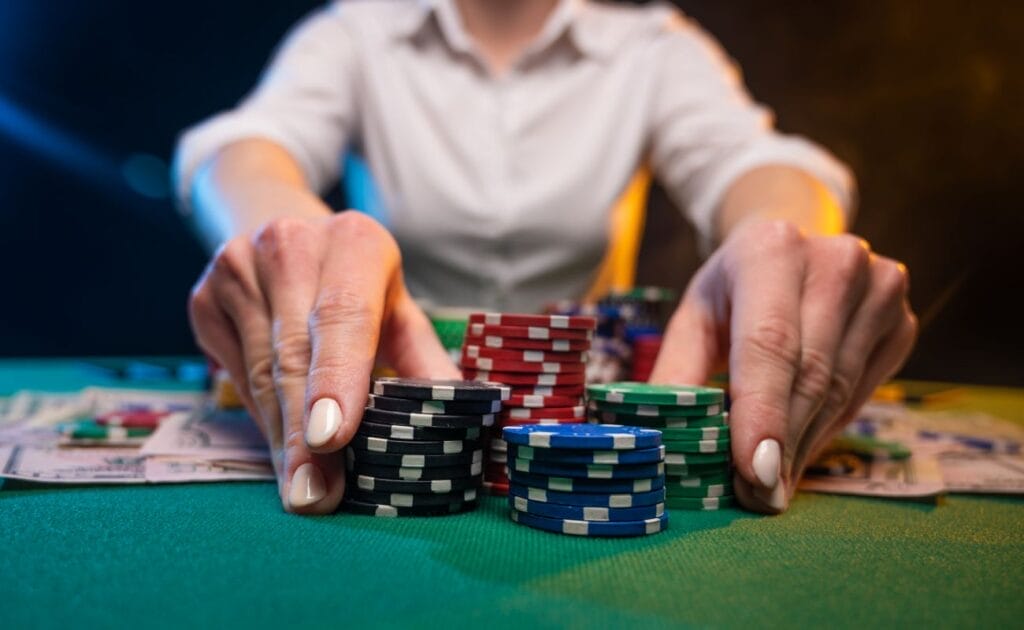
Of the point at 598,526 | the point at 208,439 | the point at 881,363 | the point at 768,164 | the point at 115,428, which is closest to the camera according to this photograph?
the point at 598,526

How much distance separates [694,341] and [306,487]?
1.02 metres

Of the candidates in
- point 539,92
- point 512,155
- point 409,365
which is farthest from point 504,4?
point 409,365

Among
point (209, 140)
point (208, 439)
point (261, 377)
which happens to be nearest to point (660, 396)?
point (261, 377)

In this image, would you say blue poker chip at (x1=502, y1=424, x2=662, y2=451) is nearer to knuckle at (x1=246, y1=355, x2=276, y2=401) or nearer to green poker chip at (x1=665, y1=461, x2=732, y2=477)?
green poker chip at (x1=665, y1=461, x2=732, y2=477)

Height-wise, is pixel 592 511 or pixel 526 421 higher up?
pixel 526 421

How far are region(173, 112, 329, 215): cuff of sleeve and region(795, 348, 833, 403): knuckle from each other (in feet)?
6.31

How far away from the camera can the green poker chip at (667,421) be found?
65.4 inches

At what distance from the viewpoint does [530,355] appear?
1.76 metres

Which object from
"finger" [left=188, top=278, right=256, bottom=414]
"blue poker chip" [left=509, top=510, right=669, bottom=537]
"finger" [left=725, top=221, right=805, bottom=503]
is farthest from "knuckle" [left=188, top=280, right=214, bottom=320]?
"finger" [left=725, top=221, right=805, bottom=503]

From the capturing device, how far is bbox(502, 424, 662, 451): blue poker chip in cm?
143

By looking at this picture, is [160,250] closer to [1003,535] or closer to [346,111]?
[346,111]

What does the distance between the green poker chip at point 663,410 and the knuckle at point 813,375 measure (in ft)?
0.61

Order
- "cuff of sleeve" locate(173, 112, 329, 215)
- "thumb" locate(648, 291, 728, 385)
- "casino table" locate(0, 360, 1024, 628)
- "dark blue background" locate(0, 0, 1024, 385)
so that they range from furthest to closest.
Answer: "dark blue background" locate(0, 0, 1024, 385)
"cuff of sleeve" locate(173, 112, 329, 215)
"thumb" locate(648, 291, 728, 385)
"casino table" locate(0, 360, 1024, 628)

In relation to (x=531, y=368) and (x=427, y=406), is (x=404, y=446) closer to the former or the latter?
(x=427, y=406)
